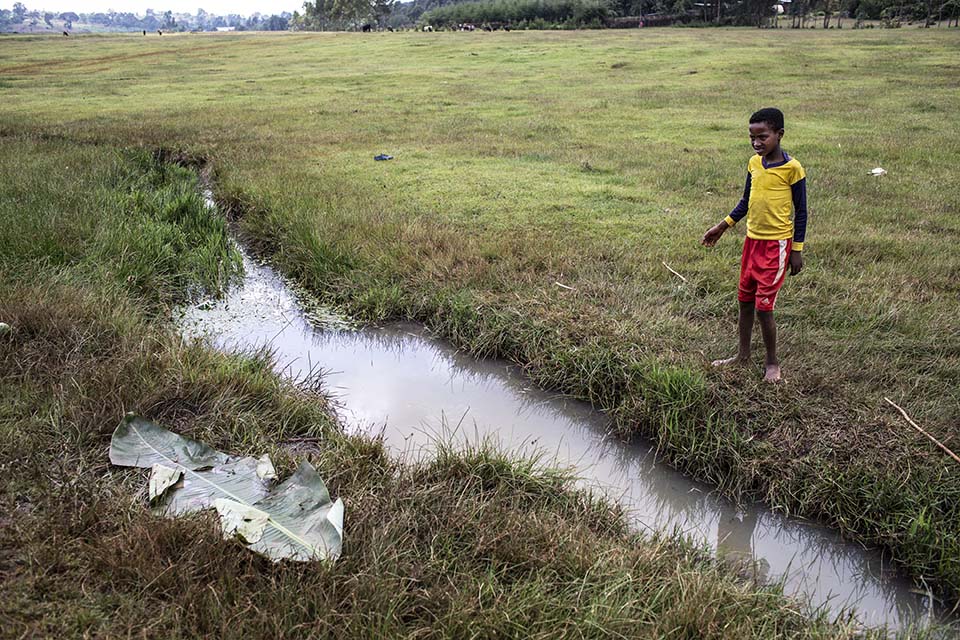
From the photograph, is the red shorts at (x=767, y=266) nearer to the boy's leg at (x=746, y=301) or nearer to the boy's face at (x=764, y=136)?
the boy's leg at (x=746, y=301)

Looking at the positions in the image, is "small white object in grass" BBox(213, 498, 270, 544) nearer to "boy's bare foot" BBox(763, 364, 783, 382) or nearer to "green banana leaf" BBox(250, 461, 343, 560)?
"green banana leaf" BBox(250, 461, 343, 560)

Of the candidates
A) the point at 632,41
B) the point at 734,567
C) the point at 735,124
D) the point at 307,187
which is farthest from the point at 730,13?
the point at 734,567

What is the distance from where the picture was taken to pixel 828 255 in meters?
5.74

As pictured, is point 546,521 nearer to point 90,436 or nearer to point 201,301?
point 90,436

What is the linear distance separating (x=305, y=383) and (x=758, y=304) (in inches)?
109

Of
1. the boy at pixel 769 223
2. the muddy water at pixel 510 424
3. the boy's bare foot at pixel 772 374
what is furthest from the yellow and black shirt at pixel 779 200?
the muddy water at pixel 510 424

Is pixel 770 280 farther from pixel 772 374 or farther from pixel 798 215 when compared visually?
pixel 772 374

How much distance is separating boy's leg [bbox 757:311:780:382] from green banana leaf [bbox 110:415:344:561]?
8.46ft

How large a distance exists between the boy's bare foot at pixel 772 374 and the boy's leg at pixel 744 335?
0.55 feet

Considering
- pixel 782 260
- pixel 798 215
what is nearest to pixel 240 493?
pixel 782 260

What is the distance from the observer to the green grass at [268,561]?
2.23 m

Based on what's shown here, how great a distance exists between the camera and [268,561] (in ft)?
8.12

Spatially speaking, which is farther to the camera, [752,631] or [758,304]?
[758,304]

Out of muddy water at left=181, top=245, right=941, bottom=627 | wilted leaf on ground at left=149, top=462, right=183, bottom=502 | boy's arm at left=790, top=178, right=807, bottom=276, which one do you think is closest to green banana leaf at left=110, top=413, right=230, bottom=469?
wilted leaf on ground at left=149, top=462, right=183, bottom=502
